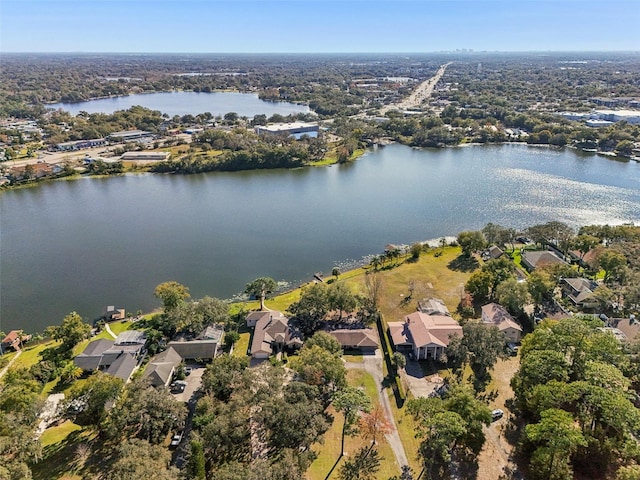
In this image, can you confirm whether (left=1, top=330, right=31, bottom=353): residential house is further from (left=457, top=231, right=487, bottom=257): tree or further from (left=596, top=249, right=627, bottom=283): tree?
(left=596, top=249, right=627, bottom=283): tree

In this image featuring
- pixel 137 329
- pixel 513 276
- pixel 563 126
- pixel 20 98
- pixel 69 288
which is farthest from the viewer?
pixel 20 98

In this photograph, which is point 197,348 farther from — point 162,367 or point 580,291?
point 580,291

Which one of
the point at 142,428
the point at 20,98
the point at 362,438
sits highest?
the point at 20,98

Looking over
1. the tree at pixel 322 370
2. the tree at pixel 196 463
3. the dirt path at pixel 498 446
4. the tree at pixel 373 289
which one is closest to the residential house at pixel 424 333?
the tree at pixel 373 289

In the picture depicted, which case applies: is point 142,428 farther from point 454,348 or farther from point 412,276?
point 412,276

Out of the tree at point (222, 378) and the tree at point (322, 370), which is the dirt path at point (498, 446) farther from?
the tree at point (222, 378)

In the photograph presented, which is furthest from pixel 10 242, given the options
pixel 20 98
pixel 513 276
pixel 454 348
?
pixel 20 98

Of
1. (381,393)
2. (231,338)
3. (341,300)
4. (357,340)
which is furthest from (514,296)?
(231,338)
